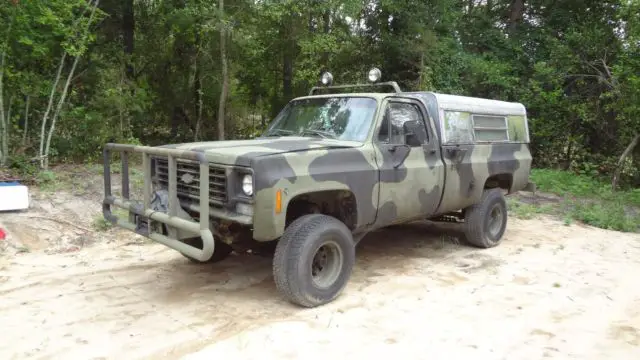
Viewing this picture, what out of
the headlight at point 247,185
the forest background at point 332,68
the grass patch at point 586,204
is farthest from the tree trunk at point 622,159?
the headlight at point 247,185

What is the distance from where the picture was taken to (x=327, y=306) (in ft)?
14.2

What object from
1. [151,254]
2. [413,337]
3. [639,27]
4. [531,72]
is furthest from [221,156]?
[531,72]

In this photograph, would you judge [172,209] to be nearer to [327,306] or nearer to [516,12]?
[327,306]

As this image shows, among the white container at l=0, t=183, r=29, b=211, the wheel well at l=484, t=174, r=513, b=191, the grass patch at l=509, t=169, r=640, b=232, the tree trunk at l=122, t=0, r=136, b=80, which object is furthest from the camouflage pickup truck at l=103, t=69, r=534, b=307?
the tree trunk at l=122, t=0, r=136, b=80

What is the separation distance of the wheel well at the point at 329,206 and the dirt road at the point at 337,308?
28.6 inches

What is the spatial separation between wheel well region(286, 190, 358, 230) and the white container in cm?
396

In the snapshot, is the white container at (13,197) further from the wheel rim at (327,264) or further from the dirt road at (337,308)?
the wheel rim at (327,264)

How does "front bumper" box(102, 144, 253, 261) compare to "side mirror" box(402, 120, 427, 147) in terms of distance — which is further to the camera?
"side mirror" box(402, 120, 427, 147)

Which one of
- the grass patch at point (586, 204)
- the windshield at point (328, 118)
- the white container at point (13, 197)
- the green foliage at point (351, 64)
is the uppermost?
the green foliage at point (351, 64)

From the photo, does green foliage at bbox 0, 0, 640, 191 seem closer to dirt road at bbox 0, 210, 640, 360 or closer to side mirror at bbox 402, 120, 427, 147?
dirt road at bbox 0, 210, 640, 360

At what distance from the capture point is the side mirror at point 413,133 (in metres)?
4.89

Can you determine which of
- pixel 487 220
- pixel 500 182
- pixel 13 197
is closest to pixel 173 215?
pixel 13 197

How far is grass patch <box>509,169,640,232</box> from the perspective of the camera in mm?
8070

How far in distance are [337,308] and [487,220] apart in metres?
2.97
